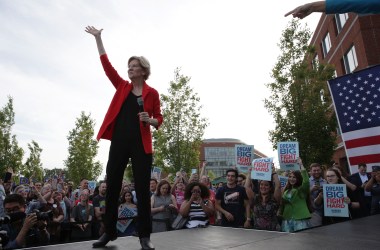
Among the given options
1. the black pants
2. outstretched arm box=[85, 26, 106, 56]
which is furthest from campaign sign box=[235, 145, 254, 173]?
outstretched arm box=[85, 26, 106, 56]

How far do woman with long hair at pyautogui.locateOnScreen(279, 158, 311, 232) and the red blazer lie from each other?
3.01 m

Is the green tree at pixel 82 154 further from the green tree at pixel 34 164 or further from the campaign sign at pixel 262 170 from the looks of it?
the campaign sign at pixel 262 170

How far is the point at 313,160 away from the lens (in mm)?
16344

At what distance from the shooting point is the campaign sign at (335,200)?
16.1 feet

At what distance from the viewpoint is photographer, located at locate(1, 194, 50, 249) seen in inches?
122

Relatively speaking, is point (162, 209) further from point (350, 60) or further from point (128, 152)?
point (350, 60)

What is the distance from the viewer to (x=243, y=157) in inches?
271

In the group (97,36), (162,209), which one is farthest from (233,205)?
(97,36)

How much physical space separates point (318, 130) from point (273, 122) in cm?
237

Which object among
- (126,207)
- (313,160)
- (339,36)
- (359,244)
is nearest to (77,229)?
(126,207)

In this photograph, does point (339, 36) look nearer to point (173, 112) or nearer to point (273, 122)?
point (273, 122)

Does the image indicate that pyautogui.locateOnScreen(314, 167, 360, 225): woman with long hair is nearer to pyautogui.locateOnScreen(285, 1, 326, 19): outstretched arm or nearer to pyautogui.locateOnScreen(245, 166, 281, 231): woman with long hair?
pyautogui.locateOnScreen(245, 166, 281, 231): woman with long hair

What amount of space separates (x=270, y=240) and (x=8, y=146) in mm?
24350

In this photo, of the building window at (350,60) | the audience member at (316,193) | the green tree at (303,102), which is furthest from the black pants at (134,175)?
the building window at (350,60)
